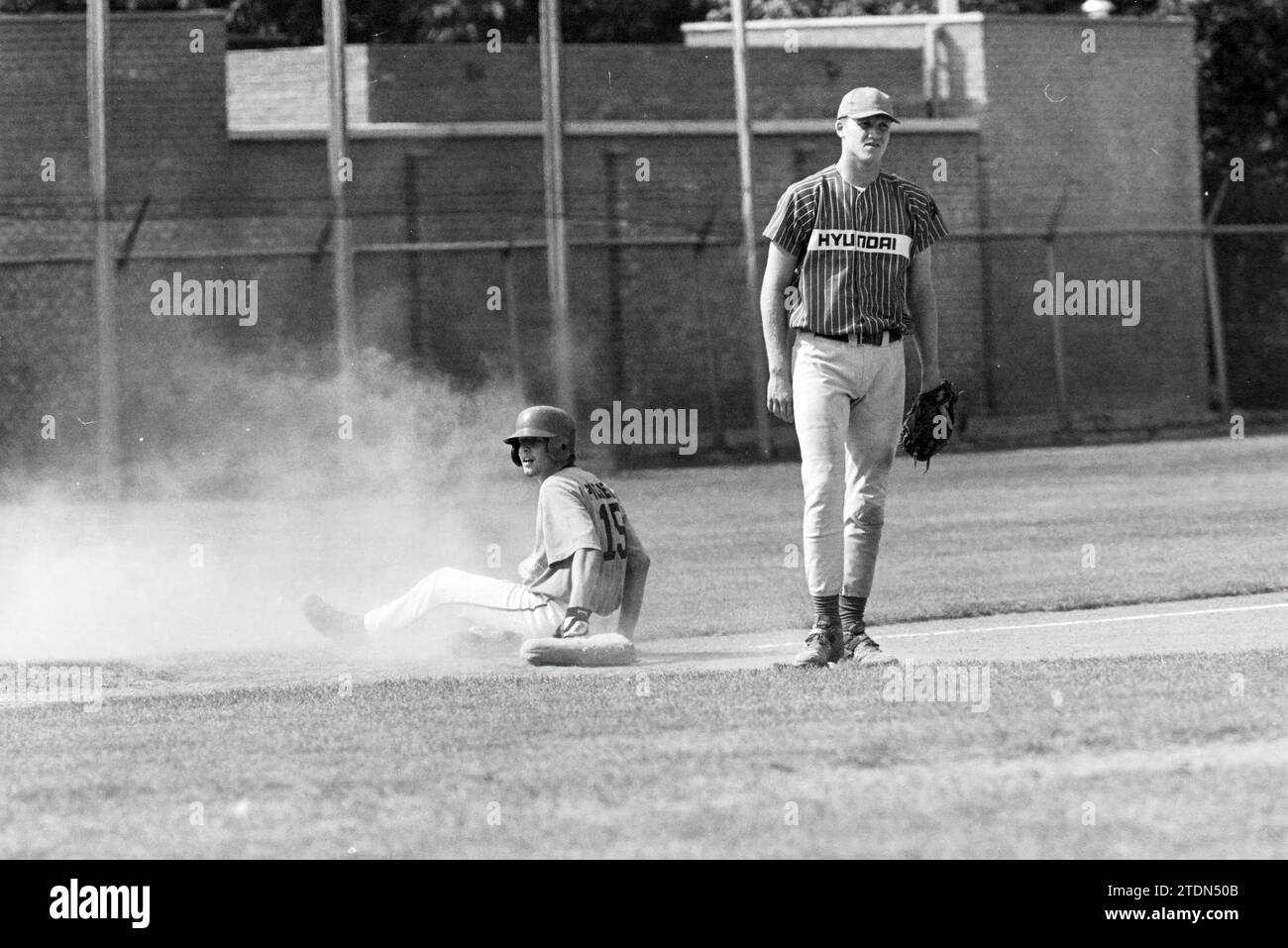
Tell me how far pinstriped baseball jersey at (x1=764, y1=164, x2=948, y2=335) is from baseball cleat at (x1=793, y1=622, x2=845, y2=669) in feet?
3.81

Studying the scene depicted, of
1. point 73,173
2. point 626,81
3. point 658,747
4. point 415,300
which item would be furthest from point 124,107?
point 658,747

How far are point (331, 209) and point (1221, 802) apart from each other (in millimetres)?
21688

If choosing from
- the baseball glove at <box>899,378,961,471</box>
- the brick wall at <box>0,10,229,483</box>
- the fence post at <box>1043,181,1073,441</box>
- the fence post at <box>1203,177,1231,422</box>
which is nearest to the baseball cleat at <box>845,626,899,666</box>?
the baseball glove at <box>899,378,961,471</box>

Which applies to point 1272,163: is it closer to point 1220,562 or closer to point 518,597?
point 1220,562

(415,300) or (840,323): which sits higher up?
(415,300)

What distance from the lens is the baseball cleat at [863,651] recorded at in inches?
352

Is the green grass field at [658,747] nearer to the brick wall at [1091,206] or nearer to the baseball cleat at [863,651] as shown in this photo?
the baseball cleat at [863,651]

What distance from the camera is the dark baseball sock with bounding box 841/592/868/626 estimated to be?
920 cm

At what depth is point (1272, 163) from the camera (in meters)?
37.2

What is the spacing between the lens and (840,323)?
888 centimetres

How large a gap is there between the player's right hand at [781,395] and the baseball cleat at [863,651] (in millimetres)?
907

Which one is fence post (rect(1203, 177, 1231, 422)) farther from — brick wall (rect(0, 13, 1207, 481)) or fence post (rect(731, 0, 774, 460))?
fence post (rect(731, 0, 774, 460))

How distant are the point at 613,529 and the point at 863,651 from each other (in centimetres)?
133

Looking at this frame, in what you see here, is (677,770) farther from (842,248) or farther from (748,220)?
(748,220)
